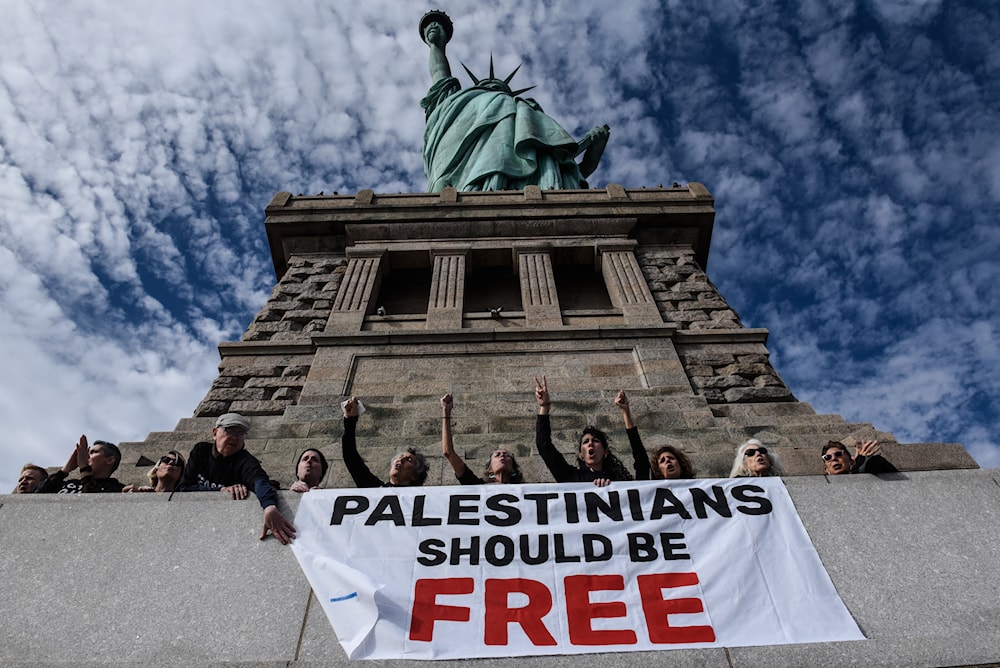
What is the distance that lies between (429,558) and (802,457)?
4.31 meters

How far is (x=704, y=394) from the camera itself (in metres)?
8.77

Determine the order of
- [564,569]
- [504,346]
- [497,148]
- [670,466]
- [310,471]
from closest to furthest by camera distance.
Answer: [564,569], [310,471], [670,466], [504,346], [497,148]

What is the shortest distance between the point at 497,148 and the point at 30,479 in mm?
13791

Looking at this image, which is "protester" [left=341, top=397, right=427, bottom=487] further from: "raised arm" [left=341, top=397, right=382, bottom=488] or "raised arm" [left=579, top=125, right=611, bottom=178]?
"raised arm" [left=579, top=125, right=611, bottom=178]

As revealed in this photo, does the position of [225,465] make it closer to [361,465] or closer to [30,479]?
[361,465]

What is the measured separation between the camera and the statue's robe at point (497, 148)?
54.7 feet

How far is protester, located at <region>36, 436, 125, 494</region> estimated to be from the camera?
5448 mm

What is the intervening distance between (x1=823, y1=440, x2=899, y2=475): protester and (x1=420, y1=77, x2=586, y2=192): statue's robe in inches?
467

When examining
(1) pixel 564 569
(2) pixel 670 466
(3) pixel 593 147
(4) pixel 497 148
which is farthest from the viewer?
(3) pixel 593 147

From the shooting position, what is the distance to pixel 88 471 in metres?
5.54

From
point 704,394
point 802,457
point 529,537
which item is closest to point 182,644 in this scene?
point 529,537

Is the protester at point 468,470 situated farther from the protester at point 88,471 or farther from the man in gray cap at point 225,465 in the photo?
the protester at point 88,471

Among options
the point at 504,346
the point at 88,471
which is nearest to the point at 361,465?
the point at 88,471

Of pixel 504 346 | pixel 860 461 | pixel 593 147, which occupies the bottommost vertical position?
pixel 860 461
